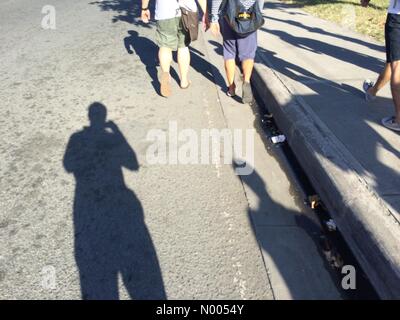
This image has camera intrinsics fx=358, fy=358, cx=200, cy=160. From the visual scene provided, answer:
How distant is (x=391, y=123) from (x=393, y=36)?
871 mm

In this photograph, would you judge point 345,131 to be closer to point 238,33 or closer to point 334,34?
point 238,33

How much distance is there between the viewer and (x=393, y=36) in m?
3.55

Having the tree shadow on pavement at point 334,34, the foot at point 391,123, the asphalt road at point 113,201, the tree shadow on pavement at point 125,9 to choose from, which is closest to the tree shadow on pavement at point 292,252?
the asphalt road at point 113,201

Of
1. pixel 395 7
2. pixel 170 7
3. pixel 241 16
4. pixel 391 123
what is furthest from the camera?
pixel 170 7

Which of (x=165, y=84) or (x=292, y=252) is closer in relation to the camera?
(x=292, y=252)

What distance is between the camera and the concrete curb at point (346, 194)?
2215mm

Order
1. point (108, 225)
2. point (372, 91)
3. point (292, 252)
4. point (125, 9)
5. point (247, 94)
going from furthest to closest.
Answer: point (125, 9) < point (247, 94) < point (372, 91) < point (108, 225) < point (292, 252)

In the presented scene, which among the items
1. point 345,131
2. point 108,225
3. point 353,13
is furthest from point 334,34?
point 108,225

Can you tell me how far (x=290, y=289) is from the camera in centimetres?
237

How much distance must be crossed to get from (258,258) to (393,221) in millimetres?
948

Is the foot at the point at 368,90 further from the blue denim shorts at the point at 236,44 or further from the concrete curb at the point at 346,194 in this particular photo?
the blue denim shorts at the point at 236,44

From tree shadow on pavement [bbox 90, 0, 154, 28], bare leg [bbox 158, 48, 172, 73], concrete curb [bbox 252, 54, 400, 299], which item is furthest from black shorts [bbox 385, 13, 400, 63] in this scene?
tree shadow on pavement [bbox 90, 0, 154, 28]
